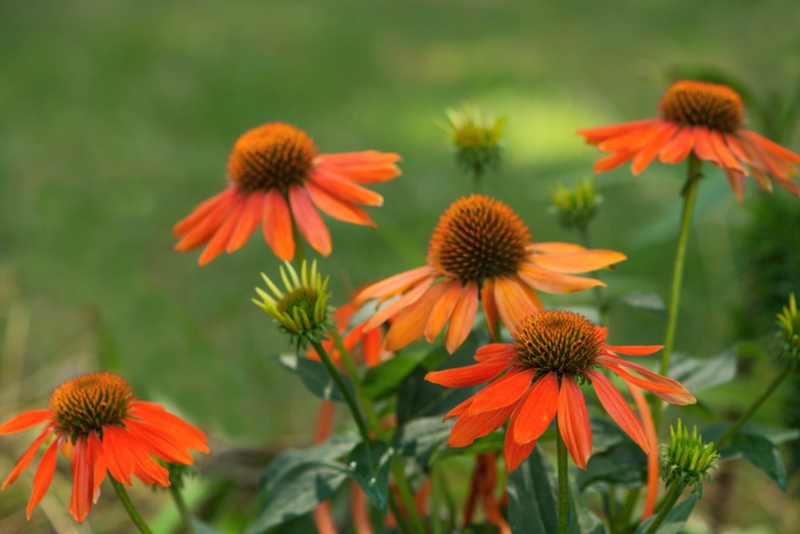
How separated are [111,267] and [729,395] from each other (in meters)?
1.56

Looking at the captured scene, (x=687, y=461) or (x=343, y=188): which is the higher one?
(x=343, y=188)

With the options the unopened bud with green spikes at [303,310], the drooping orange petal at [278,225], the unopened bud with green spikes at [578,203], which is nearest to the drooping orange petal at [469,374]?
the unopened bud with green spikes at [303,310]

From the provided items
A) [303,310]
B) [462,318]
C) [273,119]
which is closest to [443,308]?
[462,318]

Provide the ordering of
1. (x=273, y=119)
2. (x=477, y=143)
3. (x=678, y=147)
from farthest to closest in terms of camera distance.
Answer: (x=273, y=119), (x=477, y=143), (x=678, y=147)

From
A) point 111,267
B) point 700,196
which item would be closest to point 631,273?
point 700,196

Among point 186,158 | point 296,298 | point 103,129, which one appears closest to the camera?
point 296,298

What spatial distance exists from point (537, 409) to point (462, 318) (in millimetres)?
153

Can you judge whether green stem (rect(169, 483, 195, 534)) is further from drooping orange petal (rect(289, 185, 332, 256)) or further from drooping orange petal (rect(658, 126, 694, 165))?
drooping orange petal (rect(658, 126, 694, 165))

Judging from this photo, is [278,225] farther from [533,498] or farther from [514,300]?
[533,498]

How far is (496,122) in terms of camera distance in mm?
892

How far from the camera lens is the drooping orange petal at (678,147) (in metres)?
0.75

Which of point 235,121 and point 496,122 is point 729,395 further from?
point 235,121

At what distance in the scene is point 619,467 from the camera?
0.75 metres

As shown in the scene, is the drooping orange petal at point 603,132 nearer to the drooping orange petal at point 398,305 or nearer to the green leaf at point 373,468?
the drooping orange petal at point 398,305
